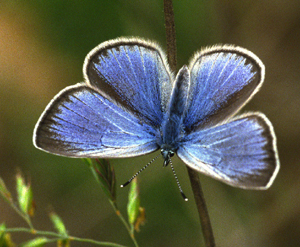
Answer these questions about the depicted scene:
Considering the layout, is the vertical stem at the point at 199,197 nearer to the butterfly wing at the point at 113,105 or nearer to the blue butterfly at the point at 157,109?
Answer: the blue butterfly at the point at 157,109

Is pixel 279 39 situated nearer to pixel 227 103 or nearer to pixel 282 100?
pixel 282 100

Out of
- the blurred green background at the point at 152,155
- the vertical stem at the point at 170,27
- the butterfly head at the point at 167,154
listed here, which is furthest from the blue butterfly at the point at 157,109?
the blurred green background at the point at 152,155

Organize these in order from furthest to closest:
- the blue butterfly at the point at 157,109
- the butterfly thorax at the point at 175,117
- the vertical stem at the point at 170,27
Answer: the butterfly thorax at the point at 175,117 < the blue butterfly at the point at 157,109 < the vertical stem at the point at 170,27

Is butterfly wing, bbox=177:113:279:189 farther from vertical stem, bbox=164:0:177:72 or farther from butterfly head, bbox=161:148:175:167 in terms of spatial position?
vertical stem, bbox=164:0:177:72

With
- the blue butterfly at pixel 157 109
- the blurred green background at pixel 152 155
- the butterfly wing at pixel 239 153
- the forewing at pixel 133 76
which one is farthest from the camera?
the blurred green background at pixel 152 155

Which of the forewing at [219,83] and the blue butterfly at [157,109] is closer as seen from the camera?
the blue butterfly at [157,109]

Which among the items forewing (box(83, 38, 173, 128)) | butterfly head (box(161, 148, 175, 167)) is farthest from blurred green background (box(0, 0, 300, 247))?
butterfly head (box(161, 148, 175, 167))

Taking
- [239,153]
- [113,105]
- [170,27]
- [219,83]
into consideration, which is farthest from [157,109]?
[170,27]
